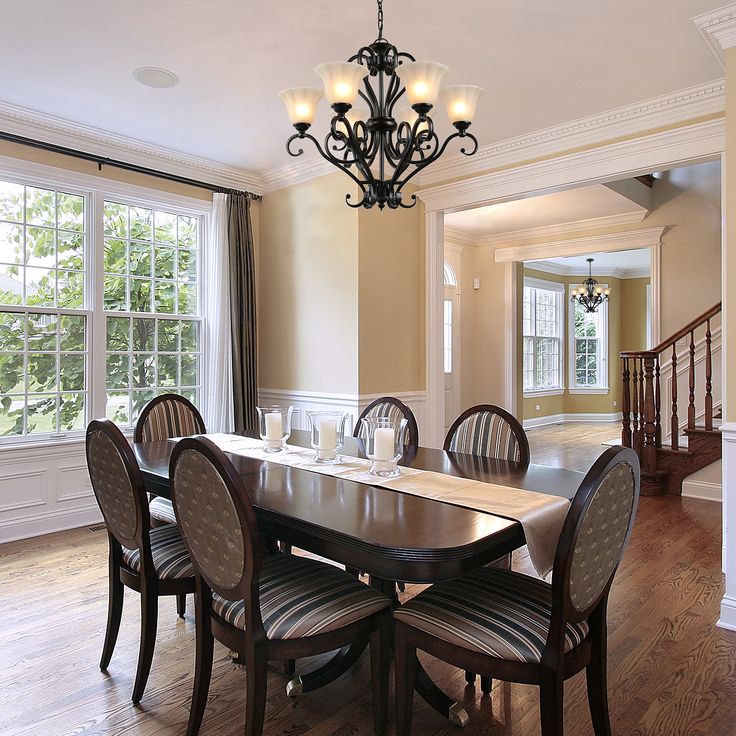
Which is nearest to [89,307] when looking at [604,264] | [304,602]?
[304,602]

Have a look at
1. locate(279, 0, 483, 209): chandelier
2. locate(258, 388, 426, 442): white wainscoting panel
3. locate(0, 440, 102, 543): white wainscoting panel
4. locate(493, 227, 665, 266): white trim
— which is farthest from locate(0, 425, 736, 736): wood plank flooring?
locate(493, 227, 665, 266): white trim

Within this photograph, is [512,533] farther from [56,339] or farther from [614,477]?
[56,339]

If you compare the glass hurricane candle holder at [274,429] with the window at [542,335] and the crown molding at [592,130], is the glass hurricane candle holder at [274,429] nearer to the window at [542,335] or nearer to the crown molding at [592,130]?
the crown molding at [592,130]

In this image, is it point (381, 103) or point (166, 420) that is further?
point (166, 420)

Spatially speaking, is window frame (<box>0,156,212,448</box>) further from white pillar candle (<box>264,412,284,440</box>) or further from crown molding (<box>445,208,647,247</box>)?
crown molding (<box>445,208,647,247</box>)

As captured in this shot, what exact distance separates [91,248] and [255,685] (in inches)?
142

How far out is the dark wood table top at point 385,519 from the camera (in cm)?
150

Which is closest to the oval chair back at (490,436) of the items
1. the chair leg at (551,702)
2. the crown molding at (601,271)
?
the chair leg at (551,702)

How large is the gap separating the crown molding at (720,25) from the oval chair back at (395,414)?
2.31 metres

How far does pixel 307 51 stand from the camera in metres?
3.01

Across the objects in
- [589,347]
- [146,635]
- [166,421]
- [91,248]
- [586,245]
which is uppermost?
[586,245]

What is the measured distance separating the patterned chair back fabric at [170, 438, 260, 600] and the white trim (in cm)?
655

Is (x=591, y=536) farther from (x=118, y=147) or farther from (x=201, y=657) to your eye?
(x=118, y=147)

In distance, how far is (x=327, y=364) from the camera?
15.5 feet
